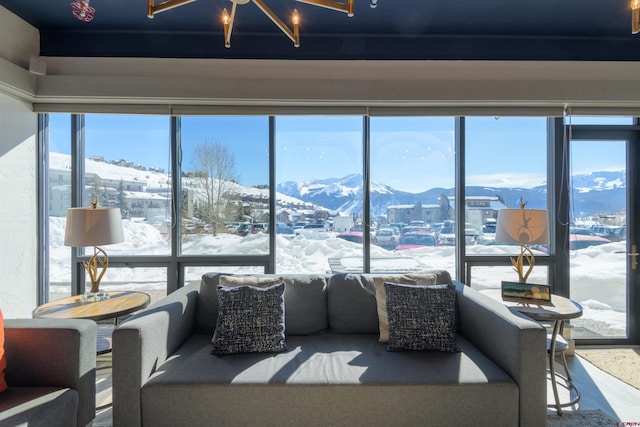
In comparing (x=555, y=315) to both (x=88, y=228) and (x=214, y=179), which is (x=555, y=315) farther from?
(x=88, y=228)

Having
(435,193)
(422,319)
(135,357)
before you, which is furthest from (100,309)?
(435,193)

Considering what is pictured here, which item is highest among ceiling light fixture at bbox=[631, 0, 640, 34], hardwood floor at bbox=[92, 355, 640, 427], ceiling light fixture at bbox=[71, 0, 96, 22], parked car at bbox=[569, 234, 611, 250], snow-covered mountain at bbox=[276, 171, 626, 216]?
ceiling light fixture at bbox=[71, 0, 96, 22]

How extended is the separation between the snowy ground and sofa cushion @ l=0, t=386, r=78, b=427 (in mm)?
1447

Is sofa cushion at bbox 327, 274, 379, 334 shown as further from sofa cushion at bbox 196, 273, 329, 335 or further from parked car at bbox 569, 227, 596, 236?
parked car at bbox 569, 227, 596, 236

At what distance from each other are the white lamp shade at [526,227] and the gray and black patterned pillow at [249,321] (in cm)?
179

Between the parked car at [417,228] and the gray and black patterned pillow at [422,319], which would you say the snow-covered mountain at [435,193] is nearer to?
the parked car at [417,228]

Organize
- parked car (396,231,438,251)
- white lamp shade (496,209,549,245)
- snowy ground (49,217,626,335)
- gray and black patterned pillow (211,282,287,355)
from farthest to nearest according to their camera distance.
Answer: parked car (396,231,438,251), snowy ground (49,217,626,335), white lamp shade (496,209,549,245), gray and black patterned pillow (211,282,287,355)

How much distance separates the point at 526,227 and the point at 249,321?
6.88 ft

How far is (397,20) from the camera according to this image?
2.57 metres

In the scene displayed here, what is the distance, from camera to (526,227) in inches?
86.6

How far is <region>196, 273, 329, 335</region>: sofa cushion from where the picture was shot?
2.12m

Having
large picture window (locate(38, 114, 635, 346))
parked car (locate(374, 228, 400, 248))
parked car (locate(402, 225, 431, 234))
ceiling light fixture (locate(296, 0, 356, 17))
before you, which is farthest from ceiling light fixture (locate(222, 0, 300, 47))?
parked car (locate(402, 225, 431, 234))

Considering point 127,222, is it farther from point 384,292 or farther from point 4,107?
point 384,292

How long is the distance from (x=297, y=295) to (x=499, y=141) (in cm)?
246
